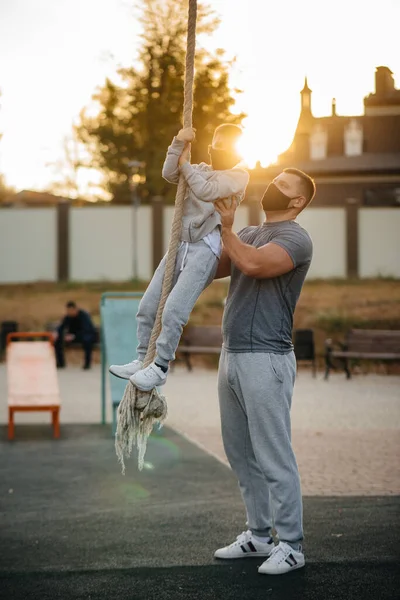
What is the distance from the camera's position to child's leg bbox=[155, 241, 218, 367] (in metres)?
5.23

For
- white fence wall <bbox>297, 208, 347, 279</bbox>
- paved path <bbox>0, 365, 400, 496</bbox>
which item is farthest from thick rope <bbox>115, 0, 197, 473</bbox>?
white fence wall <bbox>297, 208, 347, 279</bbox>

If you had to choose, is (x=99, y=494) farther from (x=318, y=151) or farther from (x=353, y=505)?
(x=318, y=151)

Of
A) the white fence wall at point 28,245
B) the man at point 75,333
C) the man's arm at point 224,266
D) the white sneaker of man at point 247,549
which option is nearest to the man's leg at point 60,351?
the man at point 75,333

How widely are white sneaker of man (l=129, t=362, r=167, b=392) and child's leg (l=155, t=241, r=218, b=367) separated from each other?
0.05 meters

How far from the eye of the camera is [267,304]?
17.7ft

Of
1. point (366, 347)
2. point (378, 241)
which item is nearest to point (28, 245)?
point (378, 241)

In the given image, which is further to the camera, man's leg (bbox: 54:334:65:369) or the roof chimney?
the roof chimney

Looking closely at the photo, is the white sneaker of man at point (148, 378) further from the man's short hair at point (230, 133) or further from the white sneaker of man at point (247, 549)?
the man's short hair at point (230, 133)

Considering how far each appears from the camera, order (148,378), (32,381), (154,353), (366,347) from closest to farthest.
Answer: (148,378) → (154,353) → (32,381) → (366,347)

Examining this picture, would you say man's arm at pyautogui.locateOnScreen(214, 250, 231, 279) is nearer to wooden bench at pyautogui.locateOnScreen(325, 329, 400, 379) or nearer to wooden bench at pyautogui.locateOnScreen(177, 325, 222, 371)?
wooden bench at pyautogui.locateOnScreen(325, 329, 400, 379)

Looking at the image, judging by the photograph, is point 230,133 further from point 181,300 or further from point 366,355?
point 366,355

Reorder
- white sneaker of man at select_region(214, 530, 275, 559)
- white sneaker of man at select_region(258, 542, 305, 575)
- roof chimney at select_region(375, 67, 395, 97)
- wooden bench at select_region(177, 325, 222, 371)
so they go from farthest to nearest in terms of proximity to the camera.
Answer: roof chimney at select_region(375, 67, 395, 97) < wooden bench at select_region(177, 325, 222, 371) < white sneaker of man at select_region(214, 530, 275, 559) < white sneaker of man at select_region(258, 542, 305, 575)

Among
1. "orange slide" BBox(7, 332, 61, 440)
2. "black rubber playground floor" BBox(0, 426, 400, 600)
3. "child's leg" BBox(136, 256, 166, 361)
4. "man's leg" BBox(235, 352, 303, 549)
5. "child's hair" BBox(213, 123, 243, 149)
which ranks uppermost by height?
"child's hair" BBox(213, 123, 243, 149)

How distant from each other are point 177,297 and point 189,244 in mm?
312
